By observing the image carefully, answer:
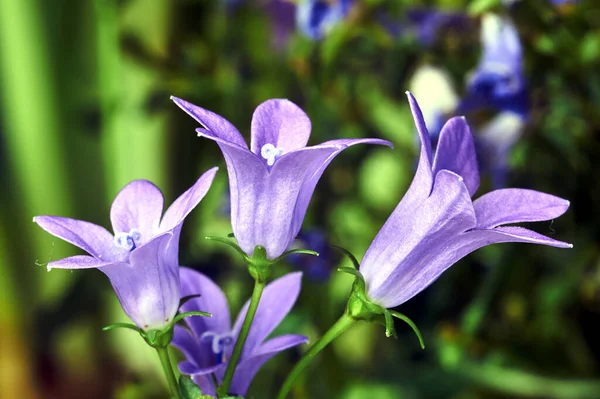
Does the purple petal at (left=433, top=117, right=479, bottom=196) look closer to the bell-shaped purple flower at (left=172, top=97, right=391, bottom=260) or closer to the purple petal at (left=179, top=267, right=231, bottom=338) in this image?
the bell-shaped purple flower at (left=172, top=97, right=391, bottom=260)

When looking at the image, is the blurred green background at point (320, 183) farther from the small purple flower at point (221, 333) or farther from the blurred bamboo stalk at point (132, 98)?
the small purple flower at point (221, 333)

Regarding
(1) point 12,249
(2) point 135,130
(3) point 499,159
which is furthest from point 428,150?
(1) point 12,249

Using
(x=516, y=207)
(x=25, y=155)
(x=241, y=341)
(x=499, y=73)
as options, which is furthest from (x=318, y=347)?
(x=25, y=155)

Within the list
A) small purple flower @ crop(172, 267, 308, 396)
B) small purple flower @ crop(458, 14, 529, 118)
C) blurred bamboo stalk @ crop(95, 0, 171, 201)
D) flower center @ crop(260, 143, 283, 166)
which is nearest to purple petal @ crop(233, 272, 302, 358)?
small purple flower @ crop(172, 267, 308, 396)

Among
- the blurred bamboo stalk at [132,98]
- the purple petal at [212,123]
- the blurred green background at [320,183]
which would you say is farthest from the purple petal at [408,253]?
the blurred bamboo stalk at [132,98]

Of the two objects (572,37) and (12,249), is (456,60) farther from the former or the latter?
(12,249)
